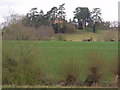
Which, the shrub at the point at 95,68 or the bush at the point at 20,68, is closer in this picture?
the bush at the point at 20,68

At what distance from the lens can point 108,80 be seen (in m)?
14.8

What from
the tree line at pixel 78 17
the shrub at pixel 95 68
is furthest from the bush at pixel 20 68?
the tree line at pixel 78 17

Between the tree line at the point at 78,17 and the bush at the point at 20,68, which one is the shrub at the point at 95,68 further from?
the tree line at the point at 78,17

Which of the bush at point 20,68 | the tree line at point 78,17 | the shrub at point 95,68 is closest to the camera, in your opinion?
the bush at point 20,68

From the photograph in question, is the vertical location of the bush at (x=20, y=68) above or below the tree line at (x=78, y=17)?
below

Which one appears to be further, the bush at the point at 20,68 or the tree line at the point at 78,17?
the tree line at the point at 78,17

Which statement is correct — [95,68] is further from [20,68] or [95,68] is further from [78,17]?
[78,17]

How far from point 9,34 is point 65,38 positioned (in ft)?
141

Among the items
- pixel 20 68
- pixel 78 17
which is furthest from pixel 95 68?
pixel 78 17

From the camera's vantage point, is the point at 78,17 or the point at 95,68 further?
the point at 78,17

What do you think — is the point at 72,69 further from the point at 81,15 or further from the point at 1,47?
the point at 81,15

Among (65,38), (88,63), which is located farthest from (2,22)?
(65,38)

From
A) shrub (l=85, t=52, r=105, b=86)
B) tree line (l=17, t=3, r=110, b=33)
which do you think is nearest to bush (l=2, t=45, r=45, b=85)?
shrub (l=85, t=52, r=105, b=86)

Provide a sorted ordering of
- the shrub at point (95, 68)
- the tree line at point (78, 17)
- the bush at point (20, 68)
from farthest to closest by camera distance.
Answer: the tree line at point (78, 17) → the shrub at point (95, 68) → the bush at point (20, 68)
